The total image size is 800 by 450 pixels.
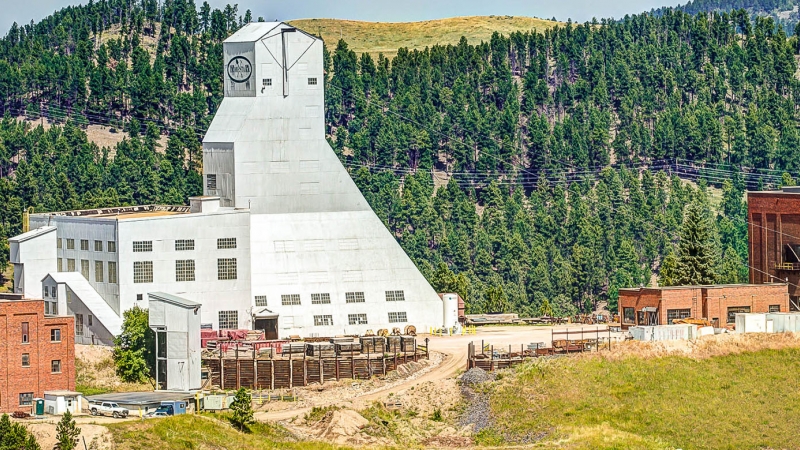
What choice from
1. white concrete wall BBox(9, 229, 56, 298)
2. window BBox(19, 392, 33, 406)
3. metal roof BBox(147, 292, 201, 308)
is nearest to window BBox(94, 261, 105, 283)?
white concrete wall BBox(9, 229, 56, 298)

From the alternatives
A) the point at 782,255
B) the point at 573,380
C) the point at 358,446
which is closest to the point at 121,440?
the point at 358,446

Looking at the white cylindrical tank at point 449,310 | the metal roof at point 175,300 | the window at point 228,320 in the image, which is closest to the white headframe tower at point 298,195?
the white cylindrical tank at point 449,310

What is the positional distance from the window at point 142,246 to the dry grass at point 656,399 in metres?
26.2

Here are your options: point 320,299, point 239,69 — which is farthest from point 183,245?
point 239,69

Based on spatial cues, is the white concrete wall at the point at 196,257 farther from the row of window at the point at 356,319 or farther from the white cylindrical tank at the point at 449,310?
the white cylindrical tank at the point at 449,310

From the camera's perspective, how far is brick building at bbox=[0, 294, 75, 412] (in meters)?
94.5

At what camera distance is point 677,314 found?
111 metres

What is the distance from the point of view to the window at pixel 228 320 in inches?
4469

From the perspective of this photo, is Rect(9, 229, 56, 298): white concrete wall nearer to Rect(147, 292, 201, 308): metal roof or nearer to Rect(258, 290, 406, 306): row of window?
Rect(147, 292, 201, 308): metal roof

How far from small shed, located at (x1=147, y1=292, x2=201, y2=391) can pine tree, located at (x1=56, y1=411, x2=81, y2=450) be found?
19.8 metres

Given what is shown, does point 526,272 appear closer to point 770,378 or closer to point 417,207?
point 417,207

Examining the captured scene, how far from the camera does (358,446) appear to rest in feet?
295

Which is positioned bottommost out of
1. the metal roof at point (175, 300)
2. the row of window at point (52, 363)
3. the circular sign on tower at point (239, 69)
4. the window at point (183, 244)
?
the row of window at point (52, 363)

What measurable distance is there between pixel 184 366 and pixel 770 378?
34693mm
